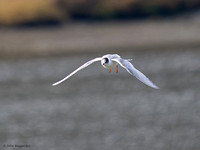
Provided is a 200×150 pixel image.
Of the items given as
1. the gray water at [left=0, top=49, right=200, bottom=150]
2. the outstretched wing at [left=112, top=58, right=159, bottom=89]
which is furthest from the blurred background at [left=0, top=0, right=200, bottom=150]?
the outstretched wing at [left=112, top=58, right=159, bottom=89]

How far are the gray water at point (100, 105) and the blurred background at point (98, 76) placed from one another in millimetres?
29

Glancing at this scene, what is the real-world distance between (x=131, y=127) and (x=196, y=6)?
534 inches

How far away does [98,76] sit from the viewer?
2677cm

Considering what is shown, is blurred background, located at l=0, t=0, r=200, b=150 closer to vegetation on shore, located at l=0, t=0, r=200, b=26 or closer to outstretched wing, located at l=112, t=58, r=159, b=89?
vegetation on shore, located at l=0, t=0, r=200, b=26

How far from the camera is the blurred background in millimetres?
20516

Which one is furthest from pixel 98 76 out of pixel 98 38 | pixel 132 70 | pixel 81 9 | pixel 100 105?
pixel 132 70

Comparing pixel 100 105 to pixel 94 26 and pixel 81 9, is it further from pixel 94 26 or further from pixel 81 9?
pixel 81 9

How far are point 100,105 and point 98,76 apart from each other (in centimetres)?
356

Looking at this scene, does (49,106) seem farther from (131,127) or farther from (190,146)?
(190,146)

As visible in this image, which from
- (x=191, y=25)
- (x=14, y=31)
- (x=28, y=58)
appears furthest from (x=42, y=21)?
(x=191, y=25)

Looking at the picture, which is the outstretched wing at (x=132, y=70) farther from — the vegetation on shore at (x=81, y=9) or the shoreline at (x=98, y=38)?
the vegetation on shore at (x=81, y=9)

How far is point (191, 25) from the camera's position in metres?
32.5

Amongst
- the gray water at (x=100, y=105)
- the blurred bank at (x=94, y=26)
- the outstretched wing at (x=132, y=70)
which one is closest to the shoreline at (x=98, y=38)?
the blurred bank at (x=94, y=26)

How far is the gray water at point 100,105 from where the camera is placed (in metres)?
20.1
